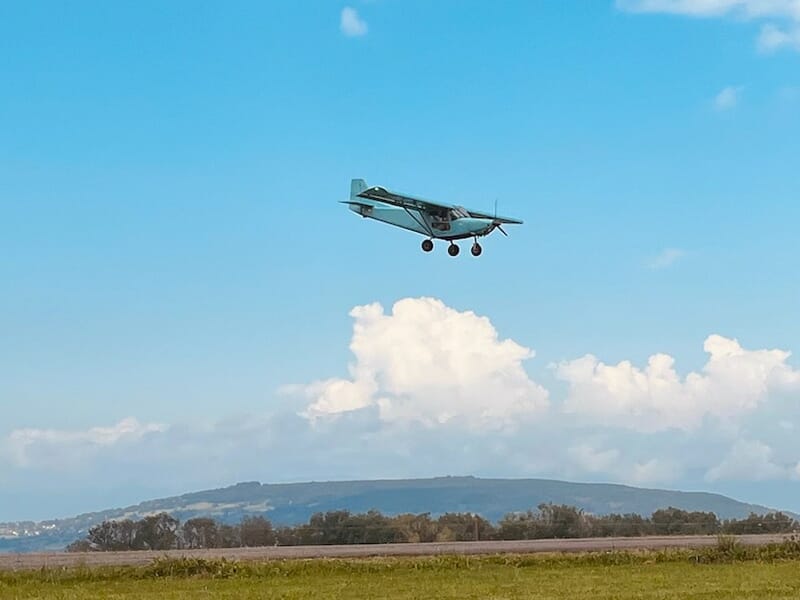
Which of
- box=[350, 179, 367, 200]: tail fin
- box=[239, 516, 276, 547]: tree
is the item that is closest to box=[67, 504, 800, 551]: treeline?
box=[239, 516, 276, 547]: tree

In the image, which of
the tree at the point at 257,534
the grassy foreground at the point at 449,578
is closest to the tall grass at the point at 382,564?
the grassy foreground at the point at 449,578

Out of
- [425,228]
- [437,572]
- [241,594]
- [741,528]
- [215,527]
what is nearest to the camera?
[241,594]

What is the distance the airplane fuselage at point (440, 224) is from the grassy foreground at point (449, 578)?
11.9 metres

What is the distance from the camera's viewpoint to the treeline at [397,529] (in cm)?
6081

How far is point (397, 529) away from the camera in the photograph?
61.5 m

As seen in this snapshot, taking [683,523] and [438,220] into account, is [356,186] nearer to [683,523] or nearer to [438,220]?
[438,220]

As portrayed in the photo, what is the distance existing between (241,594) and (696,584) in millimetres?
11141

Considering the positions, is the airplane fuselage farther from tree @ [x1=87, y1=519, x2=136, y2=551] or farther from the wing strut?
tree @ [x1=87, y1=519, x2=136, y2=551]

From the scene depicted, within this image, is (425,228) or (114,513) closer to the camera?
(425,228)

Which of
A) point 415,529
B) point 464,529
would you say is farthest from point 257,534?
point 464,529

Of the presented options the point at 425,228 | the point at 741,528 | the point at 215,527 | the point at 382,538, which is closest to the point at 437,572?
the point at 425,228

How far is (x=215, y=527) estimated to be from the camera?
226 feet

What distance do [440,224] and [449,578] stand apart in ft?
49.1

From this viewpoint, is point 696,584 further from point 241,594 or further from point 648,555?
point 241,594
